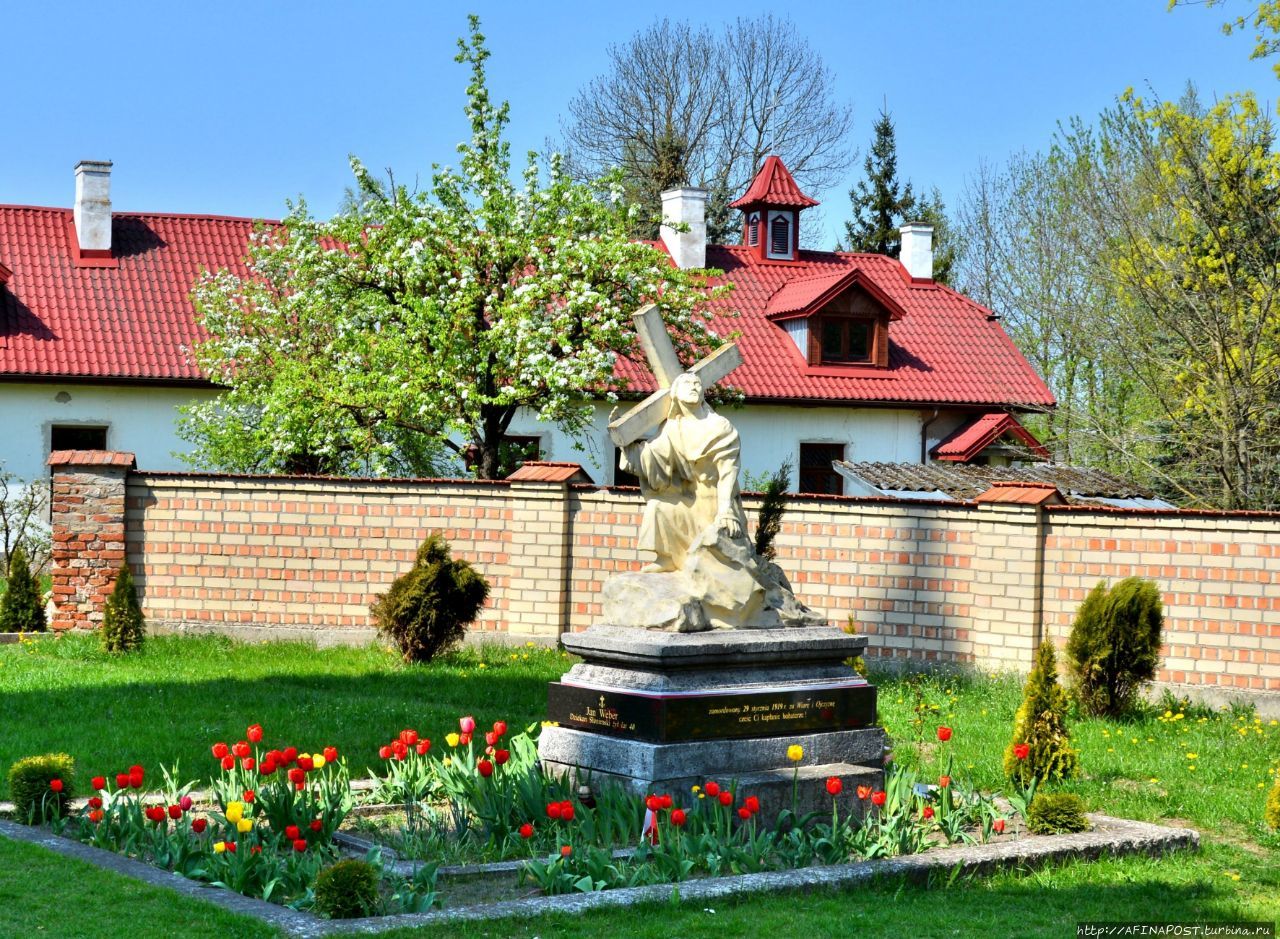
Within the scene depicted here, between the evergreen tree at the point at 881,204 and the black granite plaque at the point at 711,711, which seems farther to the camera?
the evergreen tree at the point at 881,204

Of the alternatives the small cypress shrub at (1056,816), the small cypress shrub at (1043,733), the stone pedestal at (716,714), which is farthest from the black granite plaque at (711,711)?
the small cypress shrub at (1043,733)

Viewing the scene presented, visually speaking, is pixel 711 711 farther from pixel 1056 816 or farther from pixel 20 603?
pixel 20 603

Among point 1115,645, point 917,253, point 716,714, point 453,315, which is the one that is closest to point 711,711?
point 716,714

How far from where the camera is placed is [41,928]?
21.6 feet

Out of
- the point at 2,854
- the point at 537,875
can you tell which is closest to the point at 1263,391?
the point at 537,875

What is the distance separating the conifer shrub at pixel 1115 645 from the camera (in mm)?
13523

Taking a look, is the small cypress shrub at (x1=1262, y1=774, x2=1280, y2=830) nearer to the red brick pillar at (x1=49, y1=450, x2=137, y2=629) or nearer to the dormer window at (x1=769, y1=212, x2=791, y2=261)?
the red brick pillar at (x1=49, y1=450, x2=137, y2=629)

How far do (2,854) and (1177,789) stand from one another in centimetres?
739

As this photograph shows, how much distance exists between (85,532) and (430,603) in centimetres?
397

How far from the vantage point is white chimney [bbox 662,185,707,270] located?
3002cm

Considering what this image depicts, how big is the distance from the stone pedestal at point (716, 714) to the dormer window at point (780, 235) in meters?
23.2

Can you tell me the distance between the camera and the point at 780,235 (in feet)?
106

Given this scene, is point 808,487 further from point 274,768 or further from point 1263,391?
point 274,768

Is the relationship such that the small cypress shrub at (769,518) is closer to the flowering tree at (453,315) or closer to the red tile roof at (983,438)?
the flowering tree at (453,315)
